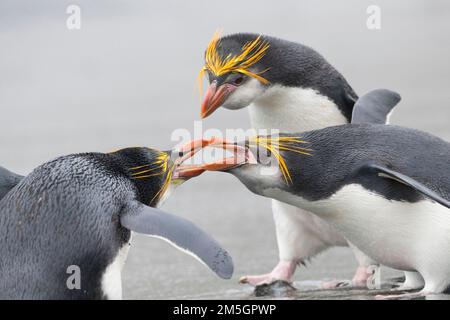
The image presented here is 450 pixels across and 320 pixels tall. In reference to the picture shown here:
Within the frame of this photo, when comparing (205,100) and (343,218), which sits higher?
→ (205,100)

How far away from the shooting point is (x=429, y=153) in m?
4.88

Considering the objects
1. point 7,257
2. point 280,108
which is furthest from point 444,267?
point 7,257

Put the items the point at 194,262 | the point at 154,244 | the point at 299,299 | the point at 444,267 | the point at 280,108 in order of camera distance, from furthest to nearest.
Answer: the point at 154,244 < the point at 194,262 < the point at 280,108 < the point at 299,299 < the point at 444,267

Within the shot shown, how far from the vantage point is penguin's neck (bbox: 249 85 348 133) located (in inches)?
225

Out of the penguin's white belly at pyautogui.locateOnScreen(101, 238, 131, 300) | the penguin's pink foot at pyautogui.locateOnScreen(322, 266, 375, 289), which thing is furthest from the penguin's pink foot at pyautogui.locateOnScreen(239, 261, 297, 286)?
the penguin's white belly at pyautogui.locateOnScreen(101, 238, 131, 300)

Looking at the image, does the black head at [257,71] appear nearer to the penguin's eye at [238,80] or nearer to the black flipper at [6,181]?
the penguin's eye at [238,80]

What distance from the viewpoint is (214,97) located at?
545 centimetres

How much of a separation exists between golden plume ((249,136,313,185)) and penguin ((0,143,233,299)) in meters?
0.76

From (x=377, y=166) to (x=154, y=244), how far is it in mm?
2655

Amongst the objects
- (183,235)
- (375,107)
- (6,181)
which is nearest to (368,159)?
(375,107)

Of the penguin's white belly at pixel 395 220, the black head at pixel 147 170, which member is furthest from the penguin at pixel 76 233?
the penguin's white belly at pixel 395 220

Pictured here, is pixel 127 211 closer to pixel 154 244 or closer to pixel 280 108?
pixel 280 108

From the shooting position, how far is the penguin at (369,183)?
4.75 metres

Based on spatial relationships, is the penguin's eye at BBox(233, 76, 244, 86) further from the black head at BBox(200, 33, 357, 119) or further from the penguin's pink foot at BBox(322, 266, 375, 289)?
the penguin's pink foot at BBox(322, 266, 375, 289)
